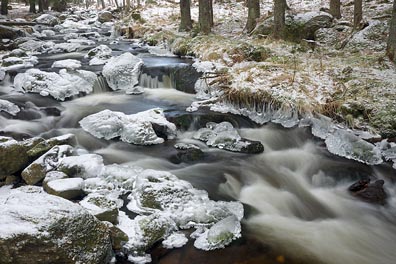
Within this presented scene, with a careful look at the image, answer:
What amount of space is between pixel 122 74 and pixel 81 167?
5.30 m

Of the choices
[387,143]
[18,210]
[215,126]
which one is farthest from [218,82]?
[18,210]

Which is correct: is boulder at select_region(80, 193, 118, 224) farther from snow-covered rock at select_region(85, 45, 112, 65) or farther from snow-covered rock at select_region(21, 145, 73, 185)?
snow-covered rock at select_region(85, 45, 112, 65)

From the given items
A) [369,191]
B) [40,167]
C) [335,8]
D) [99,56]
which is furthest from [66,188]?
[335,8]

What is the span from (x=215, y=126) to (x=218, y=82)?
2.06 m

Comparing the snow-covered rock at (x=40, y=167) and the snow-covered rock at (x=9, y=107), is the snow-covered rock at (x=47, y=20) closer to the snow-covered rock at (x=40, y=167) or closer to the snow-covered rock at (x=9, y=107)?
the snow-covered rock at (x=9, y=107)

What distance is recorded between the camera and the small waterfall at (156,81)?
1017 cm

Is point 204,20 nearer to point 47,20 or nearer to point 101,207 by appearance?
point 101,207

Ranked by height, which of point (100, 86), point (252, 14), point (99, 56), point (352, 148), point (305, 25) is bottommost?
point (352, 148)

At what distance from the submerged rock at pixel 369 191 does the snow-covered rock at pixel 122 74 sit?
6.87m

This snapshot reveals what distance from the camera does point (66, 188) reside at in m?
4.65

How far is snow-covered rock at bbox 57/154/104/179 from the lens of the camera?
5250 mm

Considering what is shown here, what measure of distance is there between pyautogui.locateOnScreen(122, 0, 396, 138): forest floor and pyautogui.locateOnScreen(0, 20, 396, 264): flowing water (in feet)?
2.96

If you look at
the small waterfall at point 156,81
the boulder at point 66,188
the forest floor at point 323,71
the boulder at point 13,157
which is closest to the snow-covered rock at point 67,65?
the small waterfall at point 156,81

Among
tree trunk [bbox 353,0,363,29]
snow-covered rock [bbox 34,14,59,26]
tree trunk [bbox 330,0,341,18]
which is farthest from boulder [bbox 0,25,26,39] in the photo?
tree trunk [bbox 353,0,363,29]
